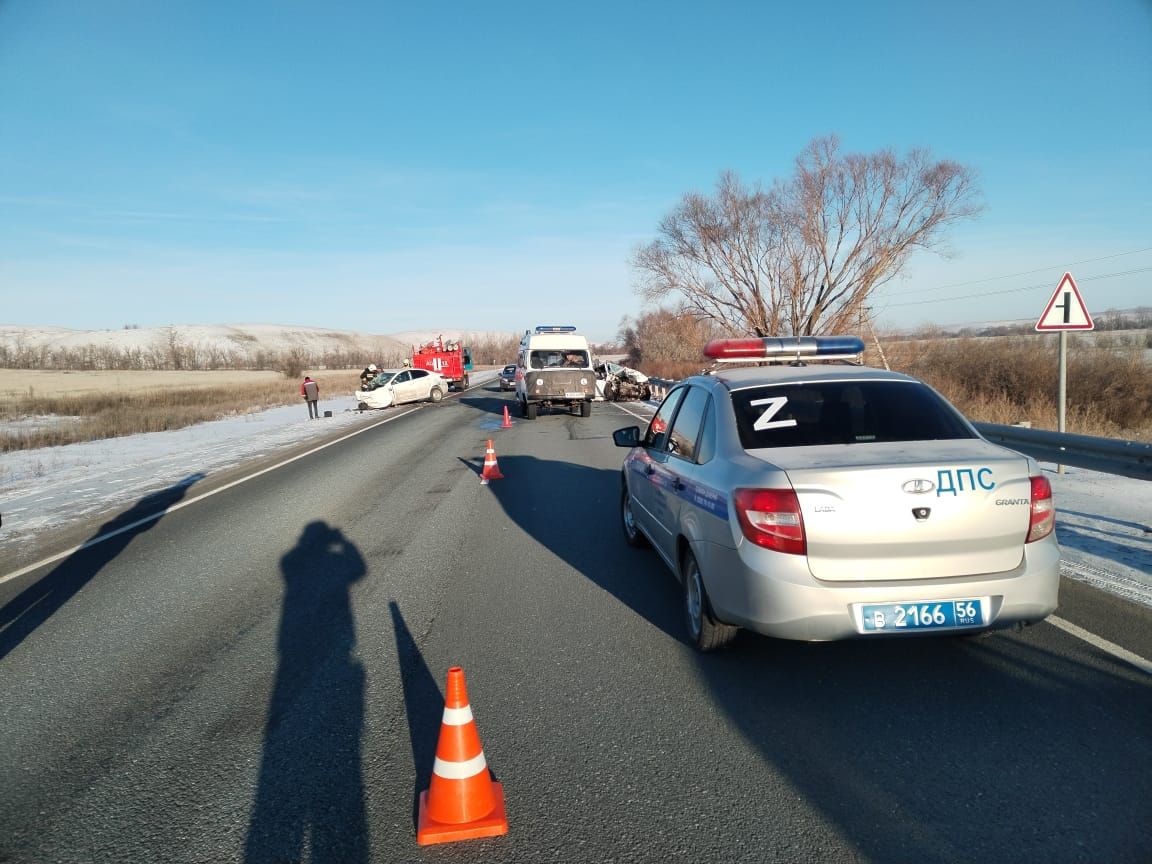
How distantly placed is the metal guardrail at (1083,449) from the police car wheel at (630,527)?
3.49 meters

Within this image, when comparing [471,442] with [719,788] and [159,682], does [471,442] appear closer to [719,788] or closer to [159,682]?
[159,682]

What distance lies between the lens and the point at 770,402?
171 inches

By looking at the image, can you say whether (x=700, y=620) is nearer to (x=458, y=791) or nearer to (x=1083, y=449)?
(x=458, y=791)

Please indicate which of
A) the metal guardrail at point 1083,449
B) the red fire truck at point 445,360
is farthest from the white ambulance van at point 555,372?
the red fire truck at point 445,360

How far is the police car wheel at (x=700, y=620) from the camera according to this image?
4.15 meters

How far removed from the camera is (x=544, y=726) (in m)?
3.51

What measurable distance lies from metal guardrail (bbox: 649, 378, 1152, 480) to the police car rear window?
2.84 metres

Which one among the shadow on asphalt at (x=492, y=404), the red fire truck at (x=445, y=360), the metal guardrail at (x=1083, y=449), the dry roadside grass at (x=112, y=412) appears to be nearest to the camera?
the metal guardrail at (x=1083, y=449)

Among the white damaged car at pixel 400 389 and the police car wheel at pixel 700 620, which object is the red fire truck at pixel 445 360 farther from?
the police car wheel at pixel 700 620

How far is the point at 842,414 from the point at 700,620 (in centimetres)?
145

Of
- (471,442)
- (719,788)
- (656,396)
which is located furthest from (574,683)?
(656,396)

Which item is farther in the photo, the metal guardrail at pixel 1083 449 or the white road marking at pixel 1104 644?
the metal guardrail at pixel 1083 449

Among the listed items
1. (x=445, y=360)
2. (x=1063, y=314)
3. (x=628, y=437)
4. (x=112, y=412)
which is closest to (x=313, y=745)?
(x=628, y=437)

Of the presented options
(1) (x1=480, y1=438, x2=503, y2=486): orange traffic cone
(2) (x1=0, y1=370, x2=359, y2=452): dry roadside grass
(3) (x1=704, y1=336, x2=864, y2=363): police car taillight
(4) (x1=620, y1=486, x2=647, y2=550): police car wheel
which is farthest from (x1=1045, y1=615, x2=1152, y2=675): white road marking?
(2) (x1=0, y1=370, x2=359, y2=452): dry roadside grass
